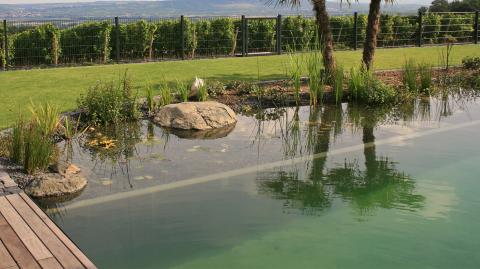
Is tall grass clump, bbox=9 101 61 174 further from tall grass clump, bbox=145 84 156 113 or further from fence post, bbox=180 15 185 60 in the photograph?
fence post, bbox=180 15 185 60

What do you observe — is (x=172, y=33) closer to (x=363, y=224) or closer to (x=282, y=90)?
(x=282, y=90)

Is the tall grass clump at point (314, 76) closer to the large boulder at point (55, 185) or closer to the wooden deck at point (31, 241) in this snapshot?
the large boulder at point (55, 185)

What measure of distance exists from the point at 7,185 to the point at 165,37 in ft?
41.9

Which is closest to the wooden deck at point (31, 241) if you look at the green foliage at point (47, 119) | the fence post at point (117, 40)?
the green foliage at point (47, 119)

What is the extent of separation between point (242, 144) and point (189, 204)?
2405 mm

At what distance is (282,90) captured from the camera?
1114 centimetres

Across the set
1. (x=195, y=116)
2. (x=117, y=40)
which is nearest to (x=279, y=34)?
(x=117, y=40)

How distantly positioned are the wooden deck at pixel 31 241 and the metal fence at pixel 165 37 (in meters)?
9.49

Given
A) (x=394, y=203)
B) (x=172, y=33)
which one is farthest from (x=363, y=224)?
(x=172, y=33)

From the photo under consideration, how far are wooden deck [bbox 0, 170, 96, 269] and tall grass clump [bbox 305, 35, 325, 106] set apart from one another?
590 centimetres

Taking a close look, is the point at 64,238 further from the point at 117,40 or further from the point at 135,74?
the point at 117,40

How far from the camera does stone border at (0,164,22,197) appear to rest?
548cm

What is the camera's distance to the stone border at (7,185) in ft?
18.0

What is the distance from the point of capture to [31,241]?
4.31 metres
